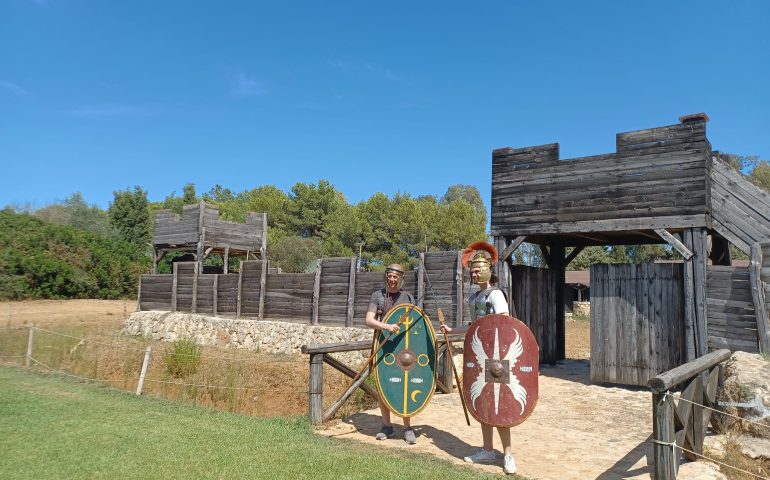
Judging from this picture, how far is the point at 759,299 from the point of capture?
330 inches

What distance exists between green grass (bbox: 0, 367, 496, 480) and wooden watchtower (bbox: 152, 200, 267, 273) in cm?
1550

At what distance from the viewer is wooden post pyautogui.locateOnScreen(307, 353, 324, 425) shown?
22.1 feet

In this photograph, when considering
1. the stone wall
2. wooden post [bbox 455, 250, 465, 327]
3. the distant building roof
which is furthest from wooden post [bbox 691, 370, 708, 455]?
the distant building roof

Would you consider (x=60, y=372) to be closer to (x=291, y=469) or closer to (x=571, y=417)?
(x=291, y=469)

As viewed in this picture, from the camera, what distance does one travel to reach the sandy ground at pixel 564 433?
5262 mm

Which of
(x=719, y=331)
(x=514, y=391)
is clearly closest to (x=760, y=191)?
(x=719, y=331)

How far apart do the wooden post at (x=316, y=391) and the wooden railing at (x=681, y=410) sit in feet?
12.5

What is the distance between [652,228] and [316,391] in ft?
21.5

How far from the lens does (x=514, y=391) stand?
499 cm

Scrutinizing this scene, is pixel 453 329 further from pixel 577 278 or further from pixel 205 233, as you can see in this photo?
pixel 577 278

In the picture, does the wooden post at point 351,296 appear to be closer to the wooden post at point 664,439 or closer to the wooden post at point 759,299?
the wooden post at point 759,299

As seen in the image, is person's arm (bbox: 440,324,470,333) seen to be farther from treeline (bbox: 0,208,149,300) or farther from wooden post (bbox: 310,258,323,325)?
treeline (bbox: 0,208,149,300)

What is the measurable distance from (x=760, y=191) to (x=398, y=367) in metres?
7.09

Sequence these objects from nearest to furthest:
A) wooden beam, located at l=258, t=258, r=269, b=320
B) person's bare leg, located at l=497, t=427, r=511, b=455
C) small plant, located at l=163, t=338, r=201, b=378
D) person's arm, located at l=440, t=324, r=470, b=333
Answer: person's bare leg, located at l=497, t=427, r=511, b=455
person's arm, located at l=440, t=324, r=470, b=333
small plant, located at l=163, t=338, r=201, b=378
wooden beam, located at l=258, t=258, r=269, b=320
